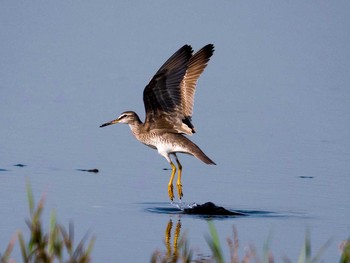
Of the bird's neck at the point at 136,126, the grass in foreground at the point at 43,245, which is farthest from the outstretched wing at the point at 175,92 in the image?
the grass in foreground at the point at 43,245

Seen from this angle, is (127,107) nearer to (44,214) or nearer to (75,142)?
(75,142)

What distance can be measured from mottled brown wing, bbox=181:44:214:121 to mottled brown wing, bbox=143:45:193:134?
0.43ft

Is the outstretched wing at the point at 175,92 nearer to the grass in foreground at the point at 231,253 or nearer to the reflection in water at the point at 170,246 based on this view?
the reflection in water at the point at 170,246

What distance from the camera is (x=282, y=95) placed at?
19.2 m

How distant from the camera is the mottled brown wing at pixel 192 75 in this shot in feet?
41.1

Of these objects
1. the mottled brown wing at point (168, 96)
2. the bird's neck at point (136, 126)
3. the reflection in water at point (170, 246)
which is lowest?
the reflection in water at point (170, 246)

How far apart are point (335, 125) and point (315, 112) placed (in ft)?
4.05

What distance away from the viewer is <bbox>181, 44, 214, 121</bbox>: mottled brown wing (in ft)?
41.1

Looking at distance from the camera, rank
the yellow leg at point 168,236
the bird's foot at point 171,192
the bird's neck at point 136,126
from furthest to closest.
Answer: the bird's neck at point 136,126
the bird's foot at point 171,192
the yellow leg at point 168,236

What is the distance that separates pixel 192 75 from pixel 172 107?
0.60 m

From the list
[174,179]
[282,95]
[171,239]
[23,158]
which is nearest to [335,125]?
[282,95]

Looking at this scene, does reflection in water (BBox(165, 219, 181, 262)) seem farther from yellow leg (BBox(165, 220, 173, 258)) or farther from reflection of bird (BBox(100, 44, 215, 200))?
reflection of bird (BBox(100, 44, 215, 200))

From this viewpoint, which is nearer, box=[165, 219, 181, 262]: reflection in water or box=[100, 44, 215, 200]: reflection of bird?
box=[165, 219, 181, 262]: reflection in water

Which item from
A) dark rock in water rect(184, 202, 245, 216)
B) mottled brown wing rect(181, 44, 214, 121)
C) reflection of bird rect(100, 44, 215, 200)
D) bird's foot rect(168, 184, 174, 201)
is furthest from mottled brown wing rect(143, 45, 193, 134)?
dark rock in water rect(184, 202, 245, 216)
